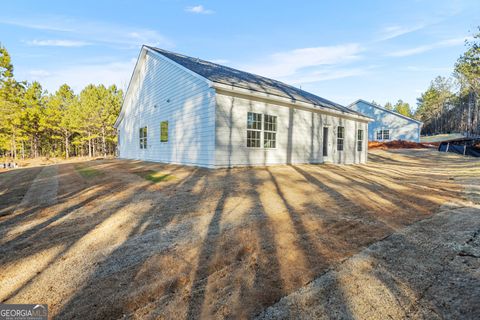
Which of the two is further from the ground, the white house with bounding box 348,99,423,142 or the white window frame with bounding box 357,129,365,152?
the white house with bounding box 348,99,423,142

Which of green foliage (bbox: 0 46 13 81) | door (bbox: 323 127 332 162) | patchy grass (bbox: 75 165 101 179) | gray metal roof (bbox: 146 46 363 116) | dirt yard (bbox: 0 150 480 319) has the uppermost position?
green foliage (bbox: 0 46 13 81)

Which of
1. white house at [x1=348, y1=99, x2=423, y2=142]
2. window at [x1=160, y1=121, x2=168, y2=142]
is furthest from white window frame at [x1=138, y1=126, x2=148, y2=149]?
white house at [x1=348, y1=99, x2=423, y2=142]

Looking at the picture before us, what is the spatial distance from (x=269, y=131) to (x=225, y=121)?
2534 mm

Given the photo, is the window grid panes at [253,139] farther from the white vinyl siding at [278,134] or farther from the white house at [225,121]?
the white vinyl siding at [278,134]

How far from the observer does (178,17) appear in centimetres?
1739

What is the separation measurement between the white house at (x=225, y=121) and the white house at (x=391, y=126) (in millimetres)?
18723

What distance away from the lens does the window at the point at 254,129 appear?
10.9 metres

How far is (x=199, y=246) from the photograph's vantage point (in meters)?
3.16

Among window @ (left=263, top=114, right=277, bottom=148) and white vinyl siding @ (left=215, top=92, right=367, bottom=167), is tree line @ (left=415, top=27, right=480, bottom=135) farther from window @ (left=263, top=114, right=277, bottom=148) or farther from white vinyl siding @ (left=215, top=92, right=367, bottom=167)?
window @ (left=263, top=114, right=277, bottom=148)

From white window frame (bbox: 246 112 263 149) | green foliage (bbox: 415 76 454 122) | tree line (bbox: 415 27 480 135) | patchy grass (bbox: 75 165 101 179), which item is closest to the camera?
patchy grass (bbox: 75 165 101 179)

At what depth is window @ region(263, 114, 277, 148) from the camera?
37.4ft

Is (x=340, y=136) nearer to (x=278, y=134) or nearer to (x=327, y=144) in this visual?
(x=327, y=144)

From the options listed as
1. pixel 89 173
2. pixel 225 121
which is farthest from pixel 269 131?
pixel 89 173

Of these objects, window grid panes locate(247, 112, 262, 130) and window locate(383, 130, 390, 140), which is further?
window locate(383, 130, 390, 140)
